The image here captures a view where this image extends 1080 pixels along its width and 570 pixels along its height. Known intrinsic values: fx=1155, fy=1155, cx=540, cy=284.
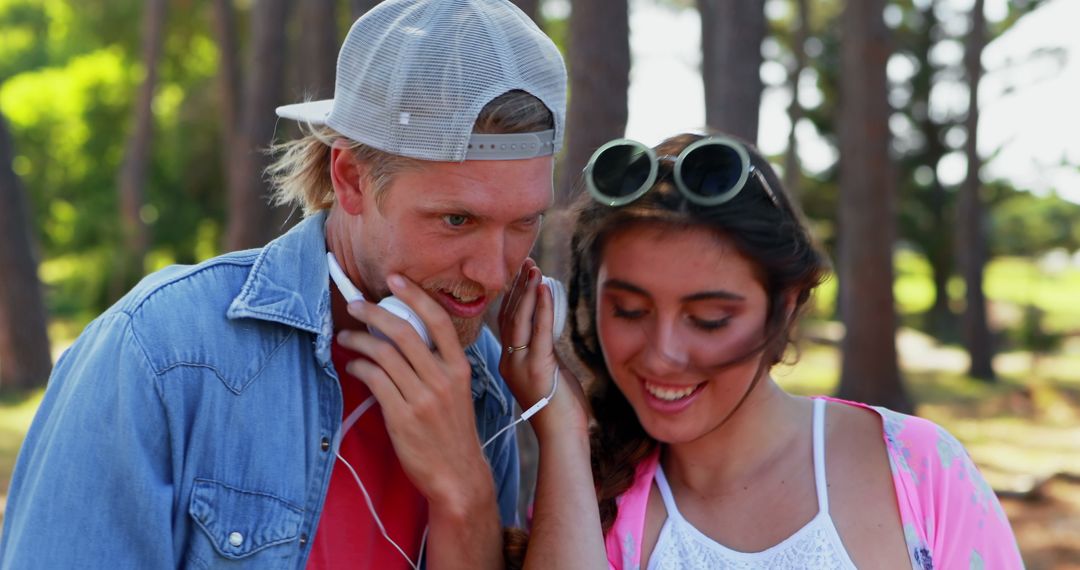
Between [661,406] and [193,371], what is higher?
[193,371]

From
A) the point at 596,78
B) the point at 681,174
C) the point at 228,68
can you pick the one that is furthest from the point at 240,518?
the point at 228,68

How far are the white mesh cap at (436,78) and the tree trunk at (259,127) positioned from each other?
11.1m

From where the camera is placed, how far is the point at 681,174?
2895 millimetres

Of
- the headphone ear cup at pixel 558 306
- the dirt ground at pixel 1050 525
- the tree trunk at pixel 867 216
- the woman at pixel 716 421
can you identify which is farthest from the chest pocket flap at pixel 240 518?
the tree trunk at pixel 867 216

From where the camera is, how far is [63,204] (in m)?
31.5

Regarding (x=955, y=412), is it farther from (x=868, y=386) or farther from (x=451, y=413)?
(x=451, y=413)

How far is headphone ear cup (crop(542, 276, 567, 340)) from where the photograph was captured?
297 cm

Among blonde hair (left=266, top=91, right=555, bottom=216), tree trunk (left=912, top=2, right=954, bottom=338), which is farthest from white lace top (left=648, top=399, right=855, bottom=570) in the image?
tree trunk (left=912, top=2, right=954, bottom=338)

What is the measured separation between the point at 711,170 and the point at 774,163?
507 mm

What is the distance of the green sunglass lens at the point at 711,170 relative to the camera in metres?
2.88

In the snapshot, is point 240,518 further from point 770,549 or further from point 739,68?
point 739,68

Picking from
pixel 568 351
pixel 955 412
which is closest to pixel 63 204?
pixel 955 412

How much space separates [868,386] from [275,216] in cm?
752

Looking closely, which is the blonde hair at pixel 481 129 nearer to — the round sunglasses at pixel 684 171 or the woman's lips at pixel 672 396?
the round sunglasses at pixel 684 171
